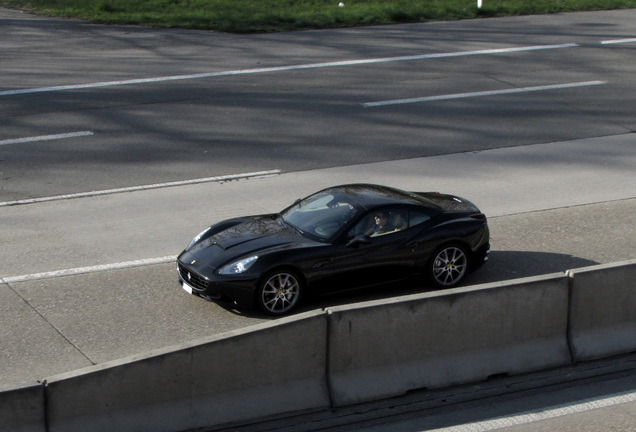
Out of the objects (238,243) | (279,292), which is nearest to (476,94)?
(238,243)

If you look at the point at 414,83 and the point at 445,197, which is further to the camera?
the point at 414,83

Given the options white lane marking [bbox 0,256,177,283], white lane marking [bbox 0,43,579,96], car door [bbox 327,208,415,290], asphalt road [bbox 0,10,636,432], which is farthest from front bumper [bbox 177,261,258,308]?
white lane marking [bbox 0,43,579,96]

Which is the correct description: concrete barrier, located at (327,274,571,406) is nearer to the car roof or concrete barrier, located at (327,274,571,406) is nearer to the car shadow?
the car shadow

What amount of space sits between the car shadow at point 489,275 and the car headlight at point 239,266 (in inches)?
20.7

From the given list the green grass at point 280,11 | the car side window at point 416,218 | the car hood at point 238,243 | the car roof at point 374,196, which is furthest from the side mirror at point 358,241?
the green grass at point 280,11

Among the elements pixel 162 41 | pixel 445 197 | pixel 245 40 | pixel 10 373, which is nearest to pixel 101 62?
pixel 162 41

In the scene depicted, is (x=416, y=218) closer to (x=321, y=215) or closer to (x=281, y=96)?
(x=321, y=215)

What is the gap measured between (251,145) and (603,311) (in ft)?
28.3

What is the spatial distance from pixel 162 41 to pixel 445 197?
14063mm

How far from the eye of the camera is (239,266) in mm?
9203

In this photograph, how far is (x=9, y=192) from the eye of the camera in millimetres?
13477

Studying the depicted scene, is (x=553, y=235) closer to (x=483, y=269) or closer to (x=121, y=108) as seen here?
(x=483, y=269)

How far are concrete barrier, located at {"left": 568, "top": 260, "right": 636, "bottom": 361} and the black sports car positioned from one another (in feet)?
6.58

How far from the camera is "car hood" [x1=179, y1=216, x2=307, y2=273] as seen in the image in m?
9.39
